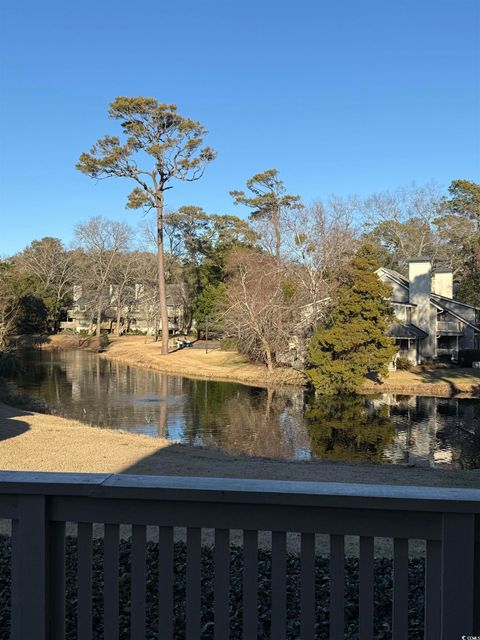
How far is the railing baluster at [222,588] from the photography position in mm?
2084

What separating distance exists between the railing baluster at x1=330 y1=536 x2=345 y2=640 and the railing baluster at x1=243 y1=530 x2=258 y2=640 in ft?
0.87

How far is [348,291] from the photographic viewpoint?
89.6ft

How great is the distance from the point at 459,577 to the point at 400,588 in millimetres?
199

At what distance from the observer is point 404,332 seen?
32750 millimetres

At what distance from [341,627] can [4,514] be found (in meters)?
1.23

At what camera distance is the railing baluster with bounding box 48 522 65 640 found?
6.91 ft

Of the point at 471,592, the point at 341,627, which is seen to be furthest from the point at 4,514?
the point at 471,592

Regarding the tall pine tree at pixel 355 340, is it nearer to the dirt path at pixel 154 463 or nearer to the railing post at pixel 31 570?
the dirt path at pixel 154 463

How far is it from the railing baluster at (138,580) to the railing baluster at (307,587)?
57 centimetres

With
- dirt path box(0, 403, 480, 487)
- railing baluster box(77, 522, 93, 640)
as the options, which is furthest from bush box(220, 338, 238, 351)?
railing baluster box(77, 522, 93, 640)

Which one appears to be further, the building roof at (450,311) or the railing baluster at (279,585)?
the building roof at (450,311)

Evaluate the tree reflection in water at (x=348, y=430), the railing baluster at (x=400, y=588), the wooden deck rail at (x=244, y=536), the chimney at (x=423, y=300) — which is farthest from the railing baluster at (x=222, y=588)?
the chimney at (x=423, y=300)

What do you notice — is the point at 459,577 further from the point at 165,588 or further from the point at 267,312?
the point at 267,312

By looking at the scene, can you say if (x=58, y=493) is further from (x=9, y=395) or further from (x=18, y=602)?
(x=9, y=395)
